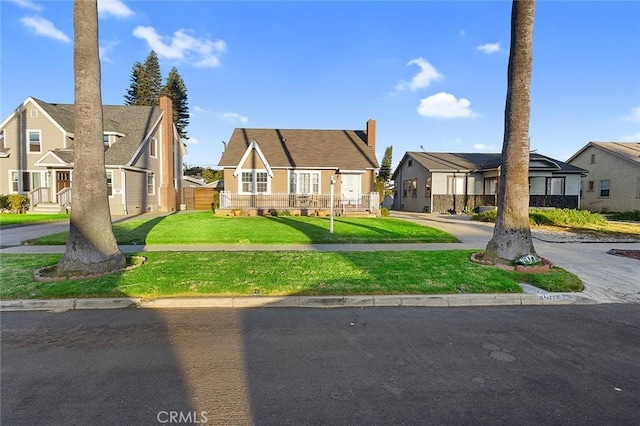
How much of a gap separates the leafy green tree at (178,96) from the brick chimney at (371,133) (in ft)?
131

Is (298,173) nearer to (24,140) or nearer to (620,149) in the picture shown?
(24,140)

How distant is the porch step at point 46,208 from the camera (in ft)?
77.2

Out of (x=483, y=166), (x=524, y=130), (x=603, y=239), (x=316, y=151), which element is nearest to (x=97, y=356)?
(x=524, y=130)

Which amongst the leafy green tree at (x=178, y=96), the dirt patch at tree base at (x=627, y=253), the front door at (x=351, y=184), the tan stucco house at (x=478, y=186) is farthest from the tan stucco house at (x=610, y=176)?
the leafy green tree at (x=178, y=96)

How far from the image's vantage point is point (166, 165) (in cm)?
2875

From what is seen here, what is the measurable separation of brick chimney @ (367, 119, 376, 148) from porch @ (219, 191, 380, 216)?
5710 mm

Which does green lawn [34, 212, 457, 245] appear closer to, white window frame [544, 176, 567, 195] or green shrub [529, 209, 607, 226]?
green shrub [529, 209, 607, 226]

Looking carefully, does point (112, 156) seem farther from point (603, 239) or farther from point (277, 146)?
point (603, 239)

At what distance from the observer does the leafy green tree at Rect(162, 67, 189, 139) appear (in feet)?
186

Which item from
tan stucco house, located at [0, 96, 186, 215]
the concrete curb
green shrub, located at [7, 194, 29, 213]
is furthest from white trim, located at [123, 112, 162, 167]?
the concrete curb

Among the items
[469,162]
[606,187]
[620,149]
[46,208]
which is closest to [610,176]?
[606,187]

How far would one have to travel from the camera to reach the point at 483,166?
90.3 ft

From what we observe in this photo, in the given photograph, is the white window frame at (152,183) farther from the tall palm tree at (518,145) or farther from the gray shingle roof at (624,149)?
the gray shingle roof at (624,149)

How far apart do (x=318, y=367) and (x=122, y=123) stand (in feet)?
99.7
